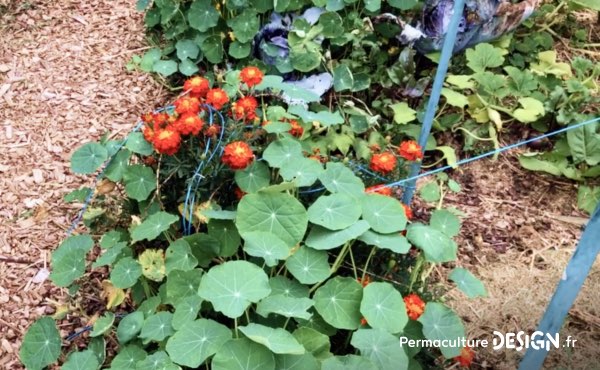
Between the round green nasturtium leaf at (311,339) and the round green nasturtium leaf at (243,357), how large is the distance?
137 mm

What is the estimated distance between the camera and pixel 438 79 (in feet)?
6.95

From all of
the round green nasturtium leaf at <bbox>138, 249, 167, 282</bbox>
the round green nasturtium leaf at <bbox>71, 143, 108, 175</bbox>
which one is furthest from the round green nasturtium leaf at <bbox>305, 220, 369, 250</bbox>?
the round green nasturtium leaf at <bbox>71, 143, 108, 175</bbox>

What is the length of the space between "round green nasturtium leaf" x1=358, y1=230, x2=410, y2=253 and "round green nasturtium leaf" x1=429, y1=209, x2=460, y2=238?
22 cm

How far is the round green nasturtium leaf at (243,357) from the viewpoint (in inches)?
59.2

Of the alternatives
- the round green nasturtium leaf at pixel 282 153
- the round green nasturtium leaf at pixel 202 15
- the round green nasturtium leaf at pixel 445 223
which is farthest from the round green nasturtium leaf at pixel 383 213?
the round green nasturtium leaf at pixel 202 15

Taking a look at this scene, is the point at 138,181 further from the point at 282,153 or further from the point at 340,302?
the point at 340,302

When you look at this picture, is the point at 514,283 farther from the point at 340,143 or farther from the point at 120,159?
the point at 120,159

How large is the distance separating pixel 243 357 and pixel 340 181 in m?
0.72

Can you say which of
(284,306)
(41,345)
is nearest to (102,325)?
(41,345)

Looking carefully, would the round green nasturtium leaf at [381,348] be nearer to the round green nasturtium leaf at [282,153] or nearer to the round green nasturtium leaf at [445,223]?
the round green nasturtium leaf at [445,223]

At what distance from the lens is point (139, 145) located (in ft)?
6.78

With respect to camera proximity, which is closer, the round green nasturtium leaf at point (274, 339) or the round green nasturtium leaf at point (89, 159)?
the round green nasturtium leaf at point (274, 339)

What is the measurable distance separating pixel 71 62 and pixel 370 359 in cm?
228

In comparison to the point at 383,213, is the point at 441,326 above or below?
below
